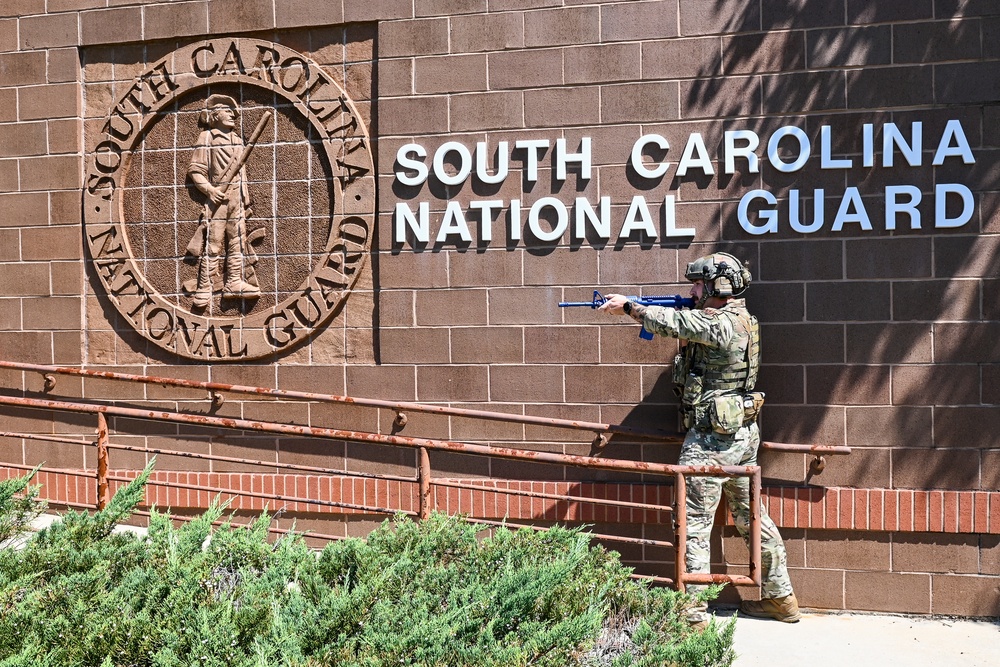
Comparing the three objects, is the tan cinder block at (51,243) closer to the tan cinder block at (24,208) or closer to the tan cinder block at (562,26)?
the tan cinder block at (24,208)

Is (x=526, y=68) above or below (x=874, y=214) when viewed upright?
above

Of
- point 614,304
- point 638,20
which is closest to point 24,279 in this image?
point 614,304

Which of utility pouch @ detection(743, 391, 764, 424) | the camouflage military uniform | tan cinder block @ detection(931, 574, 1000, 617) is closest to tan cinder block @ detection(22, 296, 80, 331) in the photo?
the camouflage military uniform

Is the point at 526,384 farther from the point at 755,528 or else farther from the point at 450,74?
the point at 450,74

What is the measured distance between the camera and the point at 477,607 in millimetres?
3219

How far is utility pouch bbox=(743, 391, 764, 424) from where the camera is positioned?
17.4 ft

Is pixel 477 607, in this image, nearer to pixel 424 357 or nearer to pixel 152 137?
pixel 424 357

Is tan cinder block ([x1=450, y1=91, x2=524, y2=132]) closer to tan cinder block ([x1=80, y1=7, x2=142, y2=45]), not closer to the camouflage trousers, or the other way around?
the camouflage trousers

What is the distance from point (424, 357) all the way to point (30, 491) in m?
2.38

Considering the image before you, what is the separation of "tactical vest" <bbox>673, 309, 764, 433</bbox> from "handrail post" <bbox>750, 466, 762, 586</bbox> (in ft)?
1.36

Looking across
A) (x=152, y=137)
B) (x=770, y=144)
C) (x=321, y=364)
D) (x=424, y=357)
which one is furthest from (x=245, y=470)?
(x=770, y=144)

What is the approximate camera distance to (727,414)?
5227 millimetres

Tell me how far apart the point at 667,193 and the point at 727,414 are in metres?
1.39

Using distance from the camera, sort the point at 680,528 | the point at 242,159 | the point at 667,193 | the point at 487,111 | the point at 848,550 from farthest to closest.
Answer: the point at 242,159
the point at 487,111
the point at 667,193
the point at 848,550
the point at 680,528
